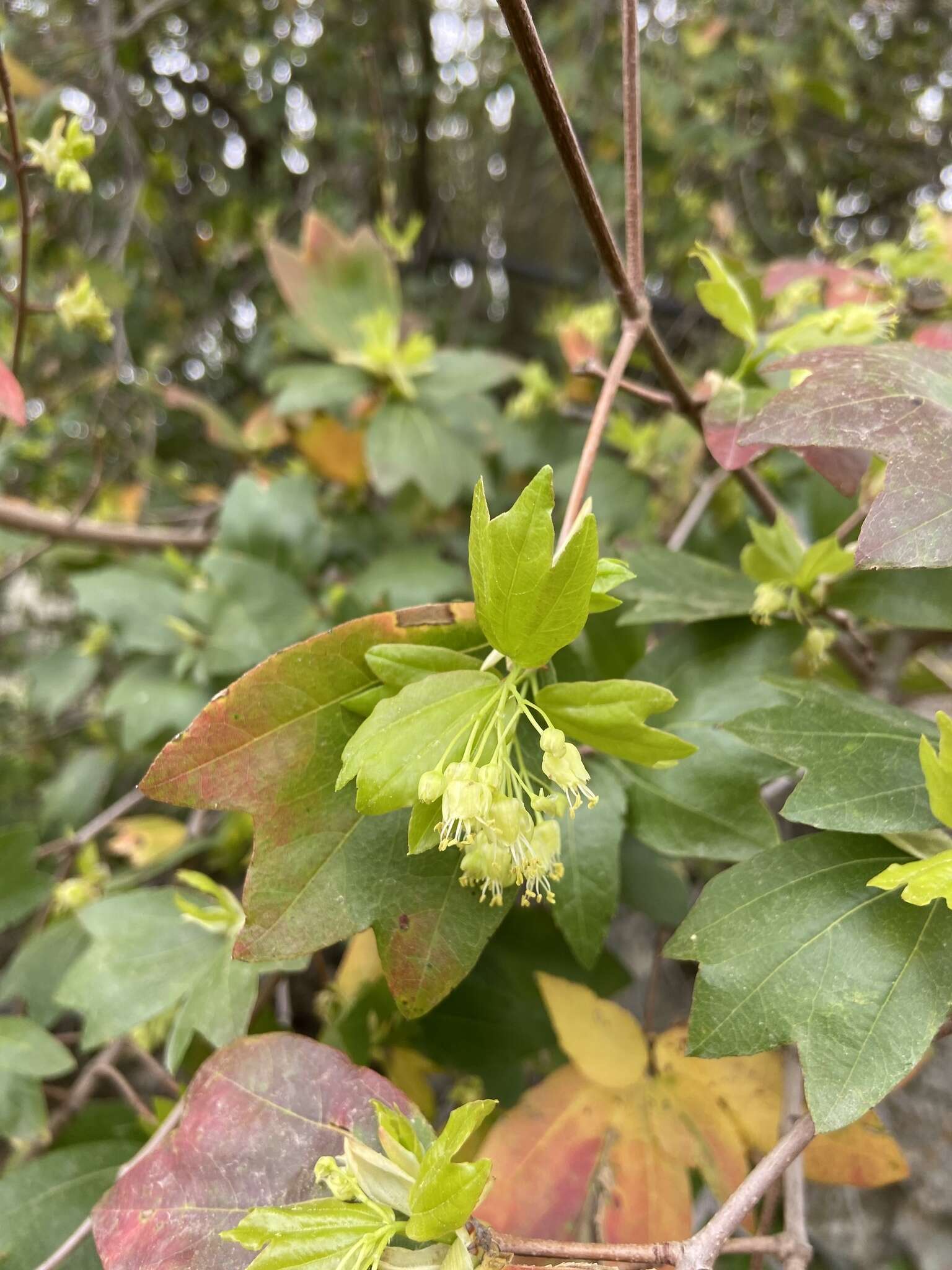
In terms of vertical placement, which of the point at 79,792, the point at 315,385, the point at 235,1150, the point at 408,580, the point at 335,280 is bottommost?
the point at 79,792

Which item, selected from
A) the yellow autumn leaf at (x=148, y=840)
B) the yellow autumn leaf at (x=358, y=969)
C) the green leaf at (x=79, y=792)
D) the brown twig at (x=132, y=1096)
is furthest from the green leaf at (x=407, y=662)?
the green leaf at (x=79, y=792)

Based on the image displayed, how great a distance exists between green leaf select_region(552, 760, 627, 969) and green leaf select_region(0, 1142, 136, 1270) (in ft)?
1.46

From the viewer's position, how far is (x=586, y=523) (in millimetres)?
362

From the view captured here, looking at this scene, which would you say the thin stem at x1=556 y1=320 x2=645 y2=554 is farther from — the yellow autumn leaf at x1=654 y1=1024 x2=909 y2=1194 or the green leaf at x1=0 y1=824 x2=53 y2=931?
the green leaf at x1=0 y1=824 x2=53 y2=931

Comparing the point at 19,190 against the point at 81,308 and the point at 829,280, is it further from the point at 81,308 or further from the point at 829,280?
the point at 829,280

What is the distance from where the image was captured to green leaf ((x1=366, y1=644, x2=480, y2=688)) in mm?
428

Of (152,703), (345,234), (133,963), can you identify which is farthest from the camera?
(345,234)

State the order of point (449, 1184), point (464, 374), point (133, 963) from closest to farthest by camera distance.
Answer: point (449, 1184)
point (133, 963)
point (464, 374)

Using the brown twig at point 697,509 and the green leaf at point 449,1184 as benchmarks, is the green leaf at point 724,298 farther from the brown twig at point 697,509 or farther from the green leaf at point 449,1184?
the green leaf at point 449,1184

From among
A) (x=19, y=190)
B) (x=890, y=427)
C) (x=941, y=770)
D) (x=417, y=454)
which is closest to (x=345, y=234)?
(x=417, y=454)

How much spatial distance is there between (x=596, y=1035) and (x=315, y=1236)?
0.31 m

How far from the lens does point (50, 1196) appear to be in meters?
0.66

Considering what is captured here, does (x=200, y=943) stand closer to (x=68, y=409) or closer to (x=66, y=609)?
(x=68, y=409)

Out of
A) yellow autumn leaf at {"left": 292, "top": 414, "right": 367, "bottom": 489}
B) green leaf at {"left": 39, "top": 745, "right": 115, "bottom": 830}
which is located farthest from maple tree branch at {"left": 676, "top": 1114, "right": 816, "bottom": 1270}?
green leaf at {"left": 39, "top": 745, "right": 115, "bottom": 830}
